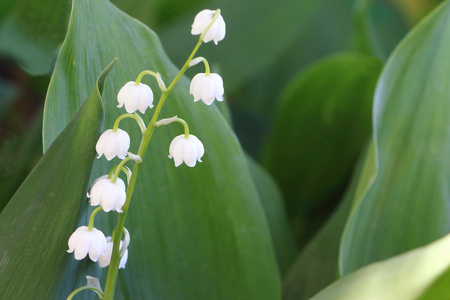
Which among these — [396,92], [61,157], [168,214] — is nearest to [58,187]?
[61,157]

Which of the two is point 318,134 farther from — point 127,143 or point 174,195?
point 127,143

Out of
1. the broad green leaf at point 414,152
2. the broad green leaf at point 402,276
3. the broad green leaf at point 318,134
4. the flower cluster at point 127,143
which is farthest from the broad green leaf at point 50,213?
the broad green leaf at point 318,134

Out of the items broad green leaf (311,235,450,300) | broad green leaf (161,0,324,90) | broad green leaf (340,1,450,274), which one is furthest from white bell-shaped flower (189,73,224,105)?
broad green leaf (161,0,324,90)

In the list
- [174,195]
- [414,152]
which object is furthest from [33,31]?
[414,152]

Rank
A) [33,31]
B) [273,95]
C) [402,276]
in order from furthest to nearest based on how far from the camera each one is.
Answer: [273,95]
[33,31]
[402,276]

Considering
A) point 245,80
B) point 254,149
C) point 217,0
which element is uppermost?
point 217,0

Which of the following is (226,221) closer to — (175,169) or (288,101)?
(175,169)

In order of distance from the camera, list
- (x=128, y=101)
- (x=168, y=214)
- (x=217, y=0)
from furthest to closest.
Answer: (x=217, y=0) → (x=168, y=214) → (x=128, y=101)
